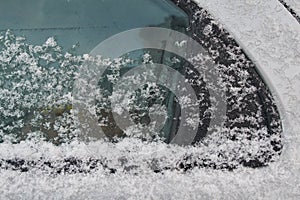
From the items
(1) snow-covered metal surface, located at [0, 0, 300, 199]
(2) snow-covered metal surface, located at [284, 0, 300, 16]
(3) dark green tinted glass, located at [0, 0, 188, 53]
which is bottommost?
(1) snow-covered metal surface, located at [0, 0, 300, 199]

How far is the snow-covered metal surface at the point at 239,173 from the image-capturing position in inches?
74.0

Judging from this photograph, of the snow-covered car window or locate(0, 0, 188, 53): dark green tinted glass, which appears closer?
the snow-covered car window

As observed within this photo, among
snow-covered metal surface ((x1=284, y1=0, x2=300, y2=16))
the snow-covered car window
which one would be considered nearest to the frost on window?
the snow-covered car window

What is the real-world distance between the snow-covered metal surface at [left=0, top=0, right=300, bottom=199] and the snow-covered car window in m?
0.03

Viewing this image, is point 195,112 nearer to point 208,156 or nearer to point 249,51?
point 208,156

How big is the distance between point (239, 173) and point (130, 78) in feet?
1.70

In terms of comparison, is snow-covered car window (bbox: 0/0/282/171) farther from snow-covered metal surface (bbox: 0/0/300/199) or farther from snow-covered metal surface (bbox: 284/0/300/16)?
snow-covered metal surface (bbox: 284/0/300/16)

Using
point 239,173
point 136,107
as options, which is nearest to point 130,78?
point 136,107

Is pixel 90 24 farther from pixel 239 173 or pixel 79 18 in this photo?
pixel 239 173

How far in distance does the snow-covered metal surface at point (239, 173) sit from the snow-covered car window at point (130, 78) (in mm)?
34

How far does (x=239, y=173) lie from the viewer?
74.9 inches

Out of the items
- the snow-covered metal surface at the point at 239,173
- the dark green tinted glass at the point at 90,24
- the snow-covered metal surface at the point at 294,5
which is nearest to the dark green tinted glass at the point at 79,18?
the dark green tinted glass at the point at 90,24

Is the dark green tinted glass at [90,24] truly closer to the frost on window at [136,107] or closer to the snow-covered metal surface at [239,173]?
the frost on window at [136,107]

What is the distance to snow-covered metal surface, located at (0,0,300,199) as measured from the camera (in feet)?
6.16
